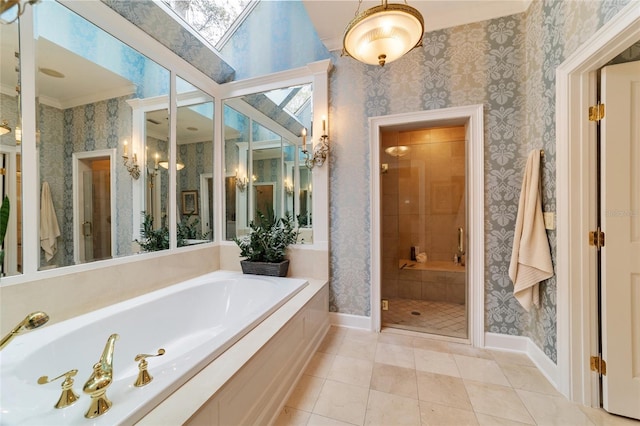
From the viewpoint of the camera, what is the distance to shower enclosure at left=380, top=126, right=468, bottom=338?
2848 millimetres

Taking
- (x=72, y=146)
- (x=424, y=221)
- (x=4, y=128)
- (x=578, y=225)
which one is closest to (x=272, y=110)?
(x=72, y=146)

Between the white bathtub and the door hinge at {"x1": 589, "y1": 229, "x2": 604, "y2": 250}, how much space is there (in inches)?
78.1

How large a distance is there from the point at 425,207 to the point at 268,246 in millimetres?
2038

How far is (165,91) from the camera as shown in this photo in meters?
2.27

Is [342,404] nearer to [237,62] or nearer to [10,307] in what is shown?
[10,307]

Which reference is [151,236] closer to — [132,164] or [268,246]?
[132,164]

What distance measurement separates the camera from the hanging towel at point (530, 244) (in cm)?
172

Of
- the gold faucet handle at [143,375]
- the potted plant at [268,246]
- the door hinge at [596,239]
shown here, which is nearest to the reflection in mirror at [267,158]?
the potted plant at [268,246]

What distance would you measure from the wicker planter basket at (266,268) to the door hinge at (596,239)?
7.38ft

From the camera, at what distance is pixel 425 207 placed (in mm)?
3146

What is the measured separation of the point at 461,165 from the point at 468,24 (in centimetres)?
138

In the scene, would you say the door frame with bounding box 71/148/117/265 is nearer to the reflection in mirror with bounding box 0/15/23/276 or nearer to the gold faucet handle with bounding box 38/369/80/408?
the reflection in mirror with bounding box 0/15/23/276

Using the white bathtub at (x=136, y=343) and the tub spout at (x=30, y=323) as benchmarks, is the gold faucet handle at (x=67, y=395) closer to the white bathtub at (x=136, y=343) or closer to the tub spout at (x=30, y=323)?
the white bathtub at (x=136, y=343)

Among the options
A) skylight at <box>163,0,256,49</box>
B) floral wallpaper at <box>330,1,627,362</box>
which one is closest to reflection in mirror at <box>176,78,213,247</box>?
skylight at <box>163,0,256,49</box>
